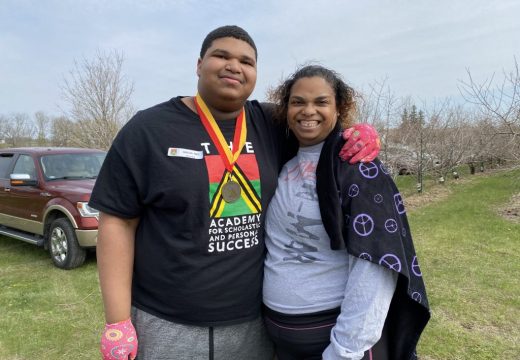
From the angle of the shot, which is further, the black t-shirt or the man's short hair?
the man's short hair

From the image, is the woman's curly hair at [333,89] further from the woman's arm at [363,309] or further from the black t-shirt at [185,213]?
the woman's arm at [363,309]

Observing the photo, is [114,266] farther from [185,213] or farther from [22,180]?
[22,180]

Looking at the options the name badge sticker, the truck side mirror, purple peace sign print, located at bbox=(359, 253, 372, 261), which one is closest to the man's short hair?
the name badge sticker

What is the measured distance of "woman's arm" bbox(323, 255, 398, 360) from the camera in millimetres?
1438

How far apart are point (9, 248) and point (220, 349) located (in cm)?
707

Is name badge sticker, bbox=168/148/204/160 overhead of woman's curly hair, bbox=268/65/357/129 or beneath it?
beneath

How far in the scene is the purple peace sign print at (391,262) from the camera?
1418 millimetres

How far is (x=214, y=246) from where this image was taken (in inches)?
64.4

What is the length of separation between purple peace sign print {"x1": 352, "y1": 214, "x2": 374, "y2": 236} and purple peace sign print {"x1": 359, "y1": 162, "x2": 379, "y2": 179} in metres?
0.15

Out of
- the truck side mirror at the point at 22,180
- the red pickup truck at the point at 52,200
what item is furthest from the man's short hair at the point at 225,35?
the truck side mirror at the point at 22,180

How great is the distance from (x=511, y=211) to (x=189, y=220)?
984 centimetres

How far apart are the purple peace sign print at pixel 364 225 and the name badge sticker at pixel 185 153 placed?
0.66m

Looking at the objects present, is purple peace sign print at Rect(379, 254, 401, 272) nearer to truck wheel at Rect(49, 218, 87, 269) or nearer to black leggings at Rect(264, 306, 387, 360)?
black leggings at Rect(264, 306, 387, 360)

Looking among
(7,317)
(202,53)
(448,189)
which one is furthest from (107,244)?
(448,189)
